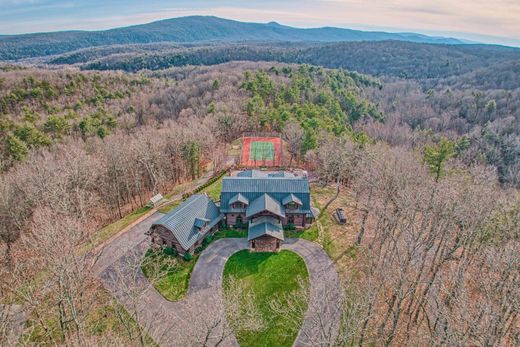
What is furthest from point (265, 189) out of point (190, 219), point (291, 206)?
point (190, 219)

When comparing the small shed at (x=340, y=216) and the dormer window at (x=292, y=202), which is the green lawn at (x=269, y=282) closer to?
the dormer window at (x=292, y=202)

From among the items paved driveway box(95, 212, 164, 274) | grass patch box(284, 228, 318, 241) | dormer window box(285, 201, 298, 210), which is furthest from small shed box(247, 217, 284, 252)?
paved driveway box(95, 212, 164, 274)

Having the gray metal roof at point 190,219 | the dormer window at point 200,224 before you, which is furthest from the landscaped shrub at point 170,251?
the dormer window at point 200,224

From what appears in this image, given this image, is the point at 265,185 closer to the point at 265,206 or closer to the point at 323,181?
the point at 265,206

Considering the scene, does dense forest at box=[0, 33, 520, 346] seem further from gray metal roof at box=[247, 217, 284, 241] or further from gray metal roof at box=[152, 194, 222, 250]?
gray metal roof at box=[152, 194, 222, 250]

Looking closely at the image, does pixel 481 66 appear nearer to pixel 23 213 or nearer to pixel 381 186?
pixel 381 186
